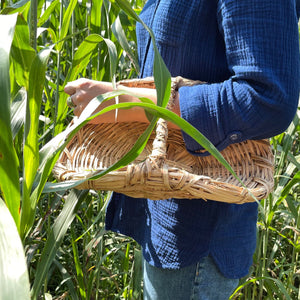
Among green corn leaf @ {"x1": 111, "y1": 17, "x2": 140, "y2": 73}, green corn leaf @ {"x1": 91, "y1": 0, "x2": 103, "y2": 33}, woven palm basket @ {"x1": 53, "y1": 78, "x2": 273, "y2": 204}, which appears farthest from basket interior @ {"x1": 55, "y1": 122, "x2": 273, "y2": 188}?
green corn leaf @ {"x1": 91, "y1": 0, "x2": 103, "y2": 33}

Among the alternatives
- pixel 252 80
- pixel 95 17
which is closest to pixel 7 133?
pixel 252 80

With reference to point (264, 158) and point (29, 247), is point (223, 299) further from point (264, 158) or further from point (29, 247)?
point (29, 247)

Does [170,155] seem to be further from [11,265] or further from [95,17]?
[11,265]

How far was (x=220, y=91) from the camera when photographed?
63cm

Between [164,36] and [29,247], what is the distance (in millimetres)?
550

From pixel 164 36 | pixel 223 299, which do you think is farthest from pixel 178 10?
pixel 223 299

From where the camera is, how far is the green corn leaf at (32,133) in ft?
1.61

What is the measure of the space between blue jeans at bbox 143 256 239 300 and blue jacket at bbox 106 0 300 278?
0.02 meters

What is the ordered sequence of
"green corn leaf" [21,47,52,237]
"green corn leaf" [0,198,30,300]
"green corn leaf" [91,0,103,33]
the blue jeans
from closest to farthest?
"green corn leaf" [0,198,30,300], "green corn leaf" [21,47,52,237], the blue jeans, "green corn leaf" [91,0,103,33]

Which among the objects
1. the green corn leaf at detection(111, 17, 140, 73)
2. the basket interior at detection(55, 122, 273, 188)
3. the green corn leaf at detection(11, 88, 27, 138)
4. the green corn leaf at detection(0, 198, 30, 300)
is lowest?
the basket interior at detection(55, 122, 273, 188)

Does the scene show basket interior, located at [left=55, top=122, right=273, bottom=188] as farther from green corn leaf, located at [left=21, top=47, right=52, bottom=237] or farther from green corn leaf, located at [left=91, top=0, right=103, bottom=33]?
green corn leaf, located at [left=91, top=0, right=103, bottom=33]

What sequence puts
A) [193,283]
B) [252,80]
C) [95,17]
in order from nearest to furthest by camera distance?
[252,80], [193,283], [95,17]

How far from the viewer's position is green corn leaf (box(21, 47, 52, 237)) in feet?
1.61

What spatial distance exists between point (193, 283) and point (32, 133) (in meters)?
0.36
